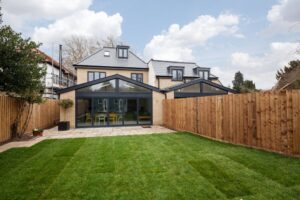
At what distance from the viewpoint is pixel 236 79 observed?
4756cm

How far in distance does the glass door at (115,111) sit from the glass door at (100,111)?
0.29 metres

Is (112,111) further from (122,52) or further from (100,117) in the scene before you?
(122,52)

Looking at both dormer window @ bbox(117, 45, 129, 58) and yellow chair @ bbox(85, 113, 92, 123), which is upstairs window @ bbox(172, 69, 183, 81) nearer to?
dormer window @ bbox(117, 45, 129, 58)

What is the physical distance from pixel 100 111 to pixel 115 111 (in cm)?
109

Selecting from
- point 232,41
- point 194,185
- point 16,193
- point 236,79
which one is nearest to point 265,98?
point 194,185

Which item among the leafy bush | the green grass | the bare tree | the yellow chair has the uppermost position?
the bare tree

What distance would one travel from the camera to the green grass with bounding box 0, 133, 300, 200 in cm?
356

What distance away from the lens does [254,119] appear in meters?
6.66

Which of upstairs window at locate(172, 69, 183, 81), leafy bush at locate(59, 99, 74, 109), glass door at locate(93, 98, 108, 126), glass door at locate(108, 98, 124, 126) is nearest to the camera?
leafy bush at locate(59, 99, 74, 109)

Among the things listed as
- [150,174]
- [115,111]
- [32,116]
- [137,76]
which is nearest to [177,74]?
[137,76]

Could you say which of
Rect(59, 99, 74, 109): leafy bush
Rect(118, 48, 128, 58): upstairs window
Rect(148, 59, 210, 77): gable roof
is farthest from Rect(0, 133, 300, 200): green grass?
Rect(118, 48, 128, 58): upstairs window

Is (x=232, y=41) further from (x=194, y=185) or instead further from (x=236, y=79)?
(x=236, y=79)

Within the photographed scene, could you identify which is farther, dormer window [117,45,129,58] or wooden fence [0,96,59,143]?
dormer window [117,45,129,58]

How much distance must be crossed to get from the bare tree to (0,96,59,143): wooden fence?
51.2 ft
